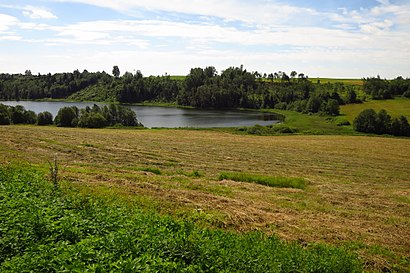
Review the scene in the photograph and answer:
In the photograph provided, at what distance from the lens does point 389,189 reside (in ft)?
79.6

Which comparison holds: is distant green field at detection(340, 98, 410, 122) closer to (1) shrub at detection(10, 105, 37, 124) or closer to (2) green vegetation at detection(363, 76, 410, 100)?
(2) green vegetation at detection(363, 76, 410, 100)

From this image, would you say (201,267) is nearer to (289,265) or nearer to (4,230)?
(289,265)

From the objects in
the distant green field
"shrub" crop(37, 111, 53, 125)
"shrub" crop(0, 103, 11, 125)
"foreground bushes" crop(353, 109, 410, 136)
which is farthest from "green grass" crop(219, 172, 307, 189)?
→ the distant green field

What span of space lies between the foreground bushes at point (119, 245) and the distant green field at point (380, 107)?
10324cm

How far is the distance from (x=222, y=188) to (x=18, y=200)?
10.7 meters

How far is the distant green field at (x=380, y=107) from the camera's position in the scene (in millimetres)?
111250

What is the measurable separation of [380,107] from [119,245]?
13066cm

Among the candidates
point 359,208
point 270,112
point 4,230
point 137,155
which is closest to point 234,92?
point 270,112

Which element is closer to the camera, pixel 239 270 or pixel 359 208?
pixel 239 270

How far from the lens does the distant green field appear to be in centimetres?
11125

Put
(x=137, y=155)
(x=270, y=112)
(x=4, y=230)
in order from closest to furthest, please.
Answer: (x=4, y=230) → (x=137, y=155) → (x=270, y=112)

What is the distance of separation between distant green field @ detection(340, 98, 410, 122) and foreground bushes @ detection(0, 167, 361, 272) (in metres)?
103

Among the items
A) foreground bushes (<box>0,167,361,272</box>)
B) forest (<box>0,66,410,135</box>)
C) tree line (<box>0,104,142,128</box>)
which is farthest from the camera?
forest (<box>0,66,410,135</box>)

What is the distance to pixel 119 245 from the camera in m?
8.05
